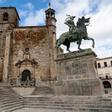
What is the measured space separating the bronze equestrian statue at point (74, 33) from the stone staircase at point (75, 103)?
347 cm

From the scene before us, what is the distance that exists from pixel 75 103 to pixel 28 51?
18.8 meters

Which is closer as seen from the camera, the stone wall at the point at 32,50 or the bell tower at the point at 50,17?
the stone wall at the point at 32,50

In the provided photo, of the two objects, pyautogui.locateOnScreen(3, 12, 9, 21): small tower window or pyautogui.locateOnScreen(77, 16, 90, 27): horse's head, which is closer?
pyautogui.locateOnScreen(77, 16, 90, 27): horse's head

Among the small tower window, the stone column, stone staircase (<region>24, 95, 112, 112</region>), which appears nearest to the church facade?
the stone column

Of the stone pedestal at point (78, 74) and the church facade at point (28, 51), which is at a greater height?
the church facade at point (28, 51)

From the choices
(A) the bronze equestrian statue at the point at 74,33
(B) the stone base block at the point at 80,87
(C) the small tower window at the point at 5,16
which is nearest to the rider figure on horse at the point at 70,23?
(A) the bronze equestrian statue at the point at 74,33

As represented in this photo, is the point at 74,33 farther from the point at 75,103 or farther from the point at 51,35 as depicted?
the point at 51,35

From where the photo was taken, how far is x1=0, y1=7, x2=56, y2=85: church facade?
24000mm

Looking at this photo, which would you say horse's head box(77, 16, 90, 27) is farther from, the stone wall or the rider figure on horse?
the stone wall

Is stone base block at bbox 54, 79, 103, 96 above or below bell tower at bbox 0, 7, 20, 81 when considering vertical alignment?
below

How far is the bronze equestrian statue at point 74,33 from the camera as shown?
10.1m

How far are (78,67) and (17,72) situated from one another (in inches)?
651

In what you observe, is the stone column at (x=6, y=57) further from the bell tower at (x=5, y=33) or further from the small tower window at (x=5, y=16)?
the small tower window at (x=5, y=16)

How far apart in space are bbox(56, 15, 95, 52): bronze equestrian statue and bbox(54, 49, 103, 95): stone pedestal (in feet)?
2.80
